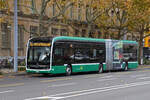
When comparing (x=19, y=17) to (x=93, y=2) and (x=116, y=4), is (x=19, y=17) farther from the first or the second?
(x=116, y=4)

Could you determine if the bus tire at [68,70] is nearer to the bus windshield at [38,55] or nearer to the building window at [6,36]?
the bus windshield at [38,55]

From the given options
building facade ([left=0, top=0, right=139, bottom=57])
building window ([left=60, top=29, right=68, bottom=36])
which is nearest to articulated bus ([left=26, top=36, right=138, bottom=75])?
building facade ([left=0, top=0, right=139, bottom=57])

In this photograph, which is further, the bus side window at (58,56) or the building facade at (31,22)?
the building facade at (31,22)

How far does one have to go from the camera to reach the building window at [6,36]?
3509cm

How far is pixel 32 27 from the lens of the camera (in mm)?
39188

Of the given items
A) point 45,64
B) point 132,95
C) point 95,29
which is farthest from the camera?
point 95,29

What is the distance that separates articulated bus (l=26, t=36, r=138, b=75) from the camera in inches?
923

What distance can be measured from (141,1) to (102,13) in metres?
4.53

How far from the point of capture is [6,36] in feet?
117

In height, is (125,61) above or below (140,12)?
below

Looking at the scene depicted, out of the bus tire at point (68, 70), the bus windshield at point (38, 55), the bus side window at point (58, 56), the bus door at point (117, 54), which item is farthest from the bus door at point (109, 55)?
the bus windshield at point (38, 55)

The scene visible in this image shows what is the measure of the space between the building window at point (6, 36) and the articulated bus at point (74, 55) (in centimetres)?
1149

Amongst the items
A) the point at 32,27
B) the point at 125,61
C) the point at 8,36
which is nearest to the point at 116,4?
the point at 125,61

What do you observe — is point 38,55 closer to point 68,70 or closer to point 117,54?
point 68,70
